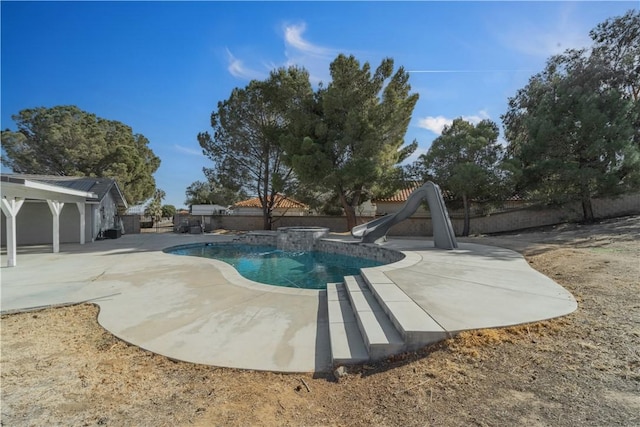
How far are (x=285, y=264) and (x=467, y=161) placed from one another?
12127 millimetres

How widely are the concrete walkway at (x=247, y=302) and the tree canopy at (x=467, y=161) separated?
26.8 ft

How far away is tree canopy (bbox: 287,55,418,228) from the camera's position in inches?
597

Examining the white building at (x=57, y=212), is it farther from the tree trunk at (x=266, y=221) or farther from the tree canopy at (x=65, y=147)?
the tree trunk at (x=266, y=221)

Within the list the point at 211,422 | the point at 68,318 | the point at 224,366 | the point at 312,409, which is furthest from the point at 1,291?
the point at 312,409

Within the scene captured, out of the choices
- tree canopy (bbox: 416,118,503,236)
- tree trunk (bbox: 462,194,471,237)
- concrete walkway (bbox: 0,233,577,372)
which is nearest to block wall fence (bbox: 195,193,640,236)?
tree trunk (bbox: 462,194,471,237)

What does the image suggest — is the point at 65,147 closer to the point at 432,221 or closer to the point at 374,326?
the point at 432,221

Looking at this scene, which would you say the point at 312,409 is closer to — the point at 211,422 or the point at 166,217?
the point at 211,422

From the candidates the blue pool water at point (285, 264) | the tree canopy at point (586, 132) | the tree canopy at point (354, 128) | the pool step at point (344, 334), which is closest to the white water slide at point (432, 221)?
the blue pool water at point (285, 264)

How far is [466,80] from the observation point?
33.3 ft

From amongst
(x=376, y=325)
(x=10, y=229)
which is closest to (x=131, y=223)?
(x=10, y=229)

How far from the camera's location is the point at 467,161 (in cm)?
1584

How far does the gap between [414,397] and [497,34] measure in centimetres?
905

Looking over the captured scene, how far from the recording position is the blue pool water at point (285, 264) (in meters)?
7.68

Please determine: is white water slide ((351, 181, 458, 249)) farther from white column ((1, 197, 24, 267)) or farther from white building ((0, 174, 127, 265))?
white building ((0, 174, 127, 265))
